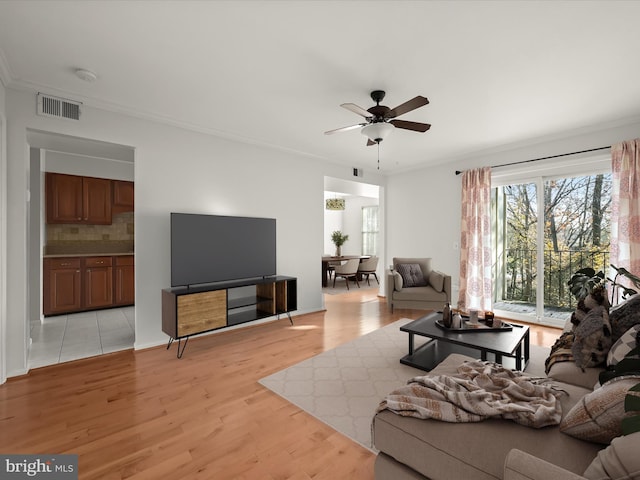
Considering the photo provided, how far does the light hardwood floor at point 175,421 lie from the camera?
5.78 feet

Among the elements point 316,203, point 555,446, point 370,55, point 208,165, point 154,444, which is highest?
point 370,55

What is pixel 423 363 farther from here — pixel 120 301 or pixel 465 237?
pixel 120 301

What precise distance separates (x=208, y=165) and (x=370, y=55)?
8.34ft

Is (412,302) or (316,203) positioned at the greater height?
(316,203)

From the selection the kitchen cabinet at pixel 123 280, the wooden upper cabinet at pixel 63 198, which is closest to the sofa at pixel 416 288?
the kitchen cabinet at pixel 123 280

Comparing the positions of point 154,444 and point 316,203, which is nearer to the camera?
point 154,444

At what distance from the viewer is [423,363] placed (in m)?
3.02

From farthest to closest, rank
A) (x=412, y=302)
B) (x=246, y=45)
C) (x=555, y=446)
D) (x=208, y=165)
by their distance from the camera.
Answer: (x=412, y=302) < (x=208, y=165) < (x=246, y=45) < (x=555, y=446)

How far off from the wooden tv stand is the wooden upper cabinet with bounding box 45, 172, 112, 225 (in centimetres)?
308

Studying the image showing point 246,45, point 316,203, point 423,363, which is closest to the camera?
point 246,45

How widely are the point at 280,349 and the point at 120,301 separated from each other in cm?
381

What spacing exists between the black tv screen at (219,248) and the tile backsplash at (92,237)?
10.6 feet

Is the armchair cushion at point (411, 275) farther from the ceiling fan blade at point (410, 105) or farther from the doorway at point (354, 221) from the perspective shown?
the doorway at point (354, 221)

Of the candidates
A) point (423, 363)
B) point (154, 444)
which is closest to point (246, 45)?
point (154, 444)
